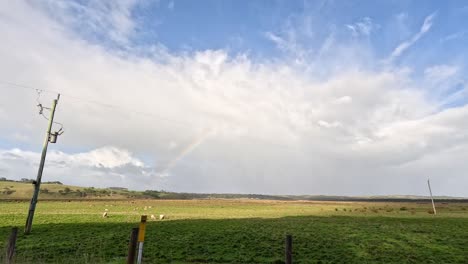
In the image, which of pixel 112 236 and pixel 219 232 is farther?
pixel 219 232

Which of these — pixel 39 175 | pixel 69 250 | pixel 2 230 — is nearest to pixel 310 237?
pixel 69 250

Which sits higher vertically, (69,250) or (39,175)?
(39,175)

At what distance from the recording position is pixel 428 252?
75.3 ft

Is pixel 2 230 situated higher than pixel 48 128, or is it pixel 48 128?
pixel 48 128

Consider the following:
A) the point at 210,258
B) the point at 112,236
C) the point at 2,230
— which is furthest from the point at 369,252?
the point at 2,230

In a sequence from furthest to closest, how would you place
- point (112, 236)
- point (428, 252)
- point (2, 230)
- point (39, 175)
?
point (2, 230) < point (39, 175) < point (112, 236) < point (428, 252)

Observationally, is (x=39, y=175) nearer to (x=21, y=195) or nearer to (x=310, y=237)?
(x=310, y=237)

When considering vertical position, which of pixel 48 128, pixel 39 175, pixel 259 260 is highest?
pixel 48 128

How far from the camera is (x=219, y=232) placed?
99.5 ft

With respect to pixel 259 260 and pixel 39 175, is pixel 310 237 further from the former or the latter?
pixel 39 175

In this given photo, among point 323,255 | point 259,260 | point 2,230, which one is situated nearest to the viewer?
point 259,260

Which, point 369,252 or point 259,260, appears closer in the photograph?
point 259,260

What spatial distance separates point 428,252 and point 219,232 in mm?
17197

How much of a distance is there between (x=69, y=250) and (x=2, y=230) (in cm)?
1468
